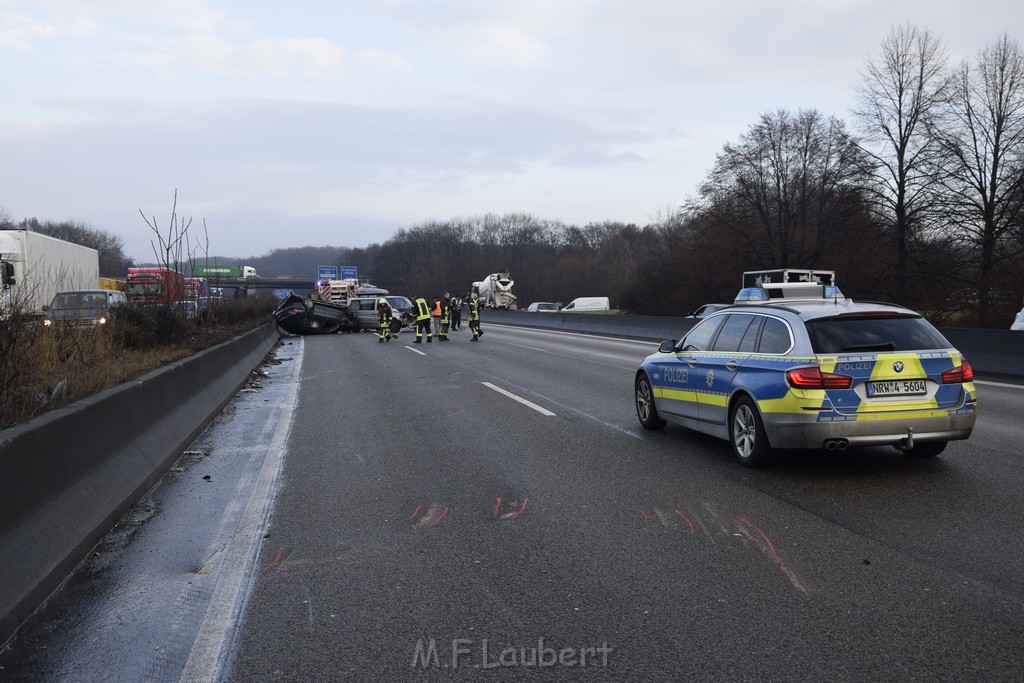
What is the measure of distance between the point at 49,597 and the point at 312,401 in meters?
9.47

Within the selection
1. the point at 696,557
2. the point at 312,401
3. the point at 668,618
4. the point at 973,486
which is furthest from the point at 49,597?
the point at 312,401

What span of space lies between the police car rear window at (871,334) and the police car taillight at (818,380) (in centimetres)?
23

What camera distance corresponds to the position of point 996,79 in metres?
39.0

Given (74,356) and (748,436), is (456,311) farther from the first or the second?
(748,436)

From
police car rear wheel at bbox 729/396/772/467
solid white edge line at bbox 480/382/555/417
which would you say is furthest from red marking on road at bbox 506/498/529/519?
solid white edge line at bbox 480/382/555/417

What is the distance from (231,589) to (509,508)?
7.68 ft

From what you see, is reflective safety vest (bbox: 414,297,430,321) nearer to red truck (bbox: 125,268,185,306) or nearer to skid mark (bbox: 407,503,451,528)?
red truck (bbox: 125,268,185,306)

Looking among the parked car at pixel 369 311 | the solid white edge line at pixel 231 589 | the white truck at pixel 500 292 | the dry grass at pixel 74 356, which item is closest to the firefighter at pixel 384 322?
the parked car at pixel 369 311

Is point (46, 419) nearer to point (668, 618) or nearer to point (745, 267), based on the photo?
point (668, 618)

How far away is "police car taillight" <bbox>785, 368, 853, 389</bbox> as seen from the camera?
7.45 meters

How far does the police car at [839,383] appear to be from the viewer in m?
7.43

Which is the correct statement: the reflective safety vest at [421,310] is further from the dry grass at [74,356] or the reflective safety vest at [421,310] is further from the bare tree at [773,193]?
the bare tree at [773,193]

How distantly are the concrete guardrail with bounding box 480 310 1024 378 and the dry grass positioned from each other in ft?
47.9

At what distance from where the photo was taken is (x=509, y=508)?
677 cm
